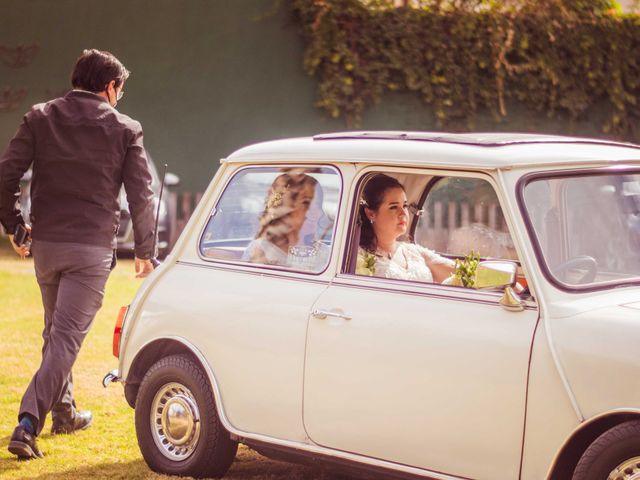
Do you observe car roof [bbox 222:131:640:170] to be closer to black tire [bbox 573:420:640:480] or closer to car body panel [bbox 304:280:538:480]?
car body panel [bbox 304:280:538:480]

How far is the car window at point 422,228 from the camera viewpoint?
17.1 ft

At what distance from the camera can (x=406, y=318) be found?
4770mm

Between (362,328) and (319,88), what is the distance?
528 inches

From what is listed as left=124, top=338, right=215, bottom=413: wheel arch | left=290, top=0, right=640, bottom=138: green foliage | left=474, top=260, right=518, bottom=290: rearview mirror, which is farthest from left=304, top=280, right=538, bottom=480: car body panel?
left=290, top=0, right=640, bottom=138: green foliage

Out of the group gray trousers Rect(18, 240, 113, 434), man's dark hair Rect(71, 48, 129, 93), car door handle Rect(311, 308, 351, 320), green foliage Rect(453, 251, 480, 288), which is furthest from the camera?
man's dark hair Rect(71, 48, 129, 93)

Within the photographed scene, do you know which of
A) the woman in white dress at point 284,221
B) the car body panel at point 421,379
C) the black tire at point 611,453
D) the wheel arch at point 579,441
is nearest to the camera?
the black tire at point 611,453

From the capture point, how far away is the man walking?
6145 mm

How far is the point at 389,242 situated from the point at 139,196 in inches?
58.9

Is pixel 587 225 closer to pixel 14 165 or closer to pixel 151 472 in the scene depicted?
pixel 151 472

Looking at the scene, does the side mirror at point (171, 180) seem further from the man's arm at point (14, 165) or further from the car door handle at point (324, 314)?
the car door handle at point (324, 314)

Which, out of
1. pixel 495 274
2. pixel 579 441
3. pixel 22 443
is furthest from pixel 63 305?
pixel 579 441

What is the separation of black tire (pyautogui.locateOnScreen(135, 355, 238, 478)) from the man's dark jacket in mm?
775

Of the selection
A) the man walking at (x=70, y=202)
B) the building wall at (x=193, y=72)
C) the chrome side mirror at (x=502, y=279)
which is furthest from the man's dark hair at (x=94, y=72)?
the building wall at (x=193, y=72)

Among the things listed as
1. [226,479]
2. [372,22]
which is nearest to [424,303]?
[226,479]
